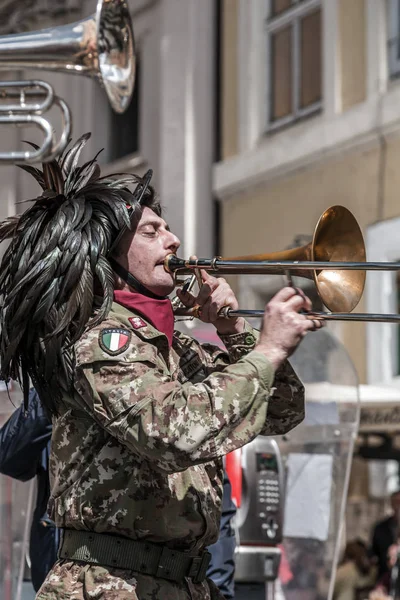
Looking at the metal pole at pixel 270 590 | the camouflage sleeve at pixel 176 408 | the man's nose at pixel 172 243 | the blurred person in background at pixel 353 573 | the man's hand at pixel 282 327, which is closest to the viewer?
the camouflage sleeve at pixel 176 408

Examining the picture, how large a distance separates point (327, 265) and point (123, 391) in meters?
0.66

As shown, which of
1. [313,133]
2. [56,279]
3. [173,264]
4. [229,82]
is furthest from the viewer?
[229,82]

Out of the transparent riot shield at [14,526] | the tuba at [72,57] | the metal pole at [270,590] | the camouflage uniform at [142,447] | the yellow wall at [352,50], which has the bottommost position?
the metal pole at [270,590]

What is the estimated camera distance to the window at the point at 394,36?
1045 centimetres

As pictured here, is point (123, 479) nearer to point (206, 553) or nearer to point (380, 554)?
point (206, 553)

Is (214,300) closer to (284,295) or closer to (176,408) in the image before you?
(284,295)

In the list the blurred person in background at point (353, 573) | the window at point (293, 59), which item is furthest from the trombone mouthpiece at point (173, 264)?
the window at point (293, 59)

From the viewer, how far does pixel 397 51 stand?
34.3ft

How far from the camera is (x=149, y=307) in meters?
3.34

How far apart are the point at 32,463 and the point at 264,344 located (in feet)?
6.17

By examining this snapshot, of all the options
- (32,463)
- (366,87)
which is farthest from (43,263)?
(366,87)

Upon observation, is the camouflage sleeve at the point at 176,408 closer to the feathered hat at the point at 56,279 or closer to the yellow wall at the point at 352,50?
the feathered hat at the point at 56,279

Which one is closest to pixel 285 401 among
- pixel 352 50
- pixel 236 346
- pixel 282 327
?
pixel 236 346

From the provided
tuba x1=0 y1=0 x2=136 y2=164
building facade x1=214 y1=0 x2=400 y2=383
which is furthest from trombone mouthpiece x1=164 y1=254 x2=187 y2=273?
building facade x1=214 y1=0 x2=400 y2=383
